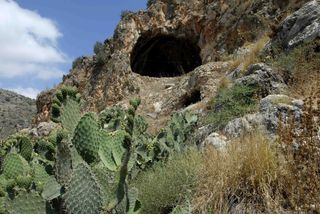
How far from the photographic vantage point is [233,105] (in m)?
7.86

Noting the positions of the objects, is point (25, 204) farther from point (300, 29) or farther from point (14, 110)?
point (14, 110)

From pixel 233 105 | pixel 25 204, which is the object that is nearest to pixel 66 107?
pixel 25 204

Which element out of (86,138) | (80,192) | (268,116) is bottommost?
(80,192)

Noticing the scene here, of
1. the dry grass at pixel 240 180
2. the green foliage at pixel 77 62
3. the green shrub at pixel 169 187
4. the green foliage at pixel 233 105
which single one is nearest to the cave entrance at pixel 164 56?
the green foliage at pixel 77 62

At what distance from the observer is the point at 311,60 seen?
25.9ft

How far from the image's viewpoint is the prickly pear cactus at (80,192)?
220 cm

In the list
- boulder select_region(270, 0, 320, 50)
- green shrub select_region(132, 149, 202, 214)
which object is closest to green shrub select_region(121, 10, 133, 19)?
boulder select_region(270, 0, 320, 50)

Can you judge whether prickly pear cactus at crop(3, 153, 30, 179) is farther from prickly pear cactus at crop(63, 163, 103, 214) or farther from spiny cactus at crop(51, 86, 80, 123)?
prickly pear cactus at crop(63, 163, 103, 214)

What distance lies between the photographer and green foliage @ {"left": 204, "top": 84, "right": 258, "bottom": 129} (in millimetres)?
7387

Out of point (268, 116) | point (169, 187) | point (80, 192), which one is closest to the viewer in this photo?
point (80, 192)

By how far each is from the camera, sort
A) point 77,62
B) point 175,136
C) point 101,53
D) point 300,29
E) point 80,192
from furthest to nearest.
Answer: point 77,62 < point 101,53 < point 300,29 < point 175,136 < point 80,192

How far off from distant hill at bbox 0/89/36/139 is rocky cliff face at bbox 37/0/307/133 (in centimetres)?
1354

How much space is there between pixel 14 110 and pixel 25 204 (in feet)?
125

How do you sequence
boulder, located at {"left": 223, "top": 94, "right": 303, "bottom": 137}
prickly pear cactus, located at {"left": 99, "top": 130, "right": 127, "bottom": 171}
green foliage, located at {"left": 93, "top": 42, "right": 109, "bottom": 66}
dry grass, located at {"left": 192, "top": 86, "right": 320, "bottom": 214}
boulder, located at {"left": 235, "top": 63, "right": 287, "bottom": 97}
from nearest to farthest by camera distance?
1. prickly pear cactus, located at {"left": 99, "top": 130, "right": 127, "bottom": 171}
2. dry grass, located at {"left": 192, "top": 86, "right": 320, "bottom": 214}
3. boulder, located at {"left": 223, "top": 94, "right": 303, "bottom": 137}
4. boulder, located at {"left": 235, "top": 63, "right": 287, "bottom": 97}
5. green foliage, located at {"left": 93, "top": 42, "right": 109, "bottom": 66}
